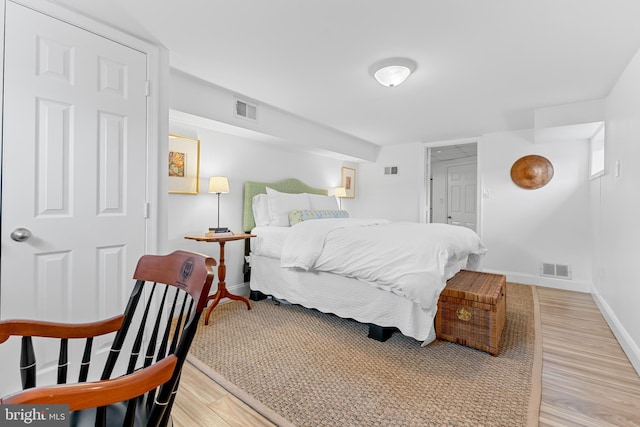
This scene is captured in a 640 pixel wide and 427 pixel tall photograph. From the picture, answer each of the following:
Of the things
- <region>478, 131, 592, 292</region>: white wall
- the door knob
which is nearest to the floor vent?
<region>478, 131, 592, 292</region>: white wall

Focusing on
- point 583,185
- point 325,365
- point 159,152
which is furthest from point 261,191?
point 583,185

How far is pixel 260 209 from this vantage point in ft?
11.9

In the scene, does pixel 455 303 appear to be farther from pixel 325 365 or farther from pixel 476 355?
→ pixel 325 365

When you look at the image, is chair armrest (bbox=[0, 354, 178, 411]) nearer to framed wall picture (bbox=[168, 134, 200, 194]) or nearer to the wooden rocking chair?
the wooden rocking chair

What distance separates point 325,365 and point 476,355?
109cm

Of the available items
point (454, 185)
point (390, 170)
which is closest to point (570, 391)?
point (390, 170)

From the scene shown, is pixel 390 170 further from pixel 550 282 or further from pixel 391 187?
pixel 550 282

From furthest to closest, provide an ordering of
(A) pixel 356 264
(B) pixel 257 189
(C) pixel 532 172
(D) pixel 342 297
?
(C) pixel 532 172 → (B) pixel 257 189 → (D) pixel 342 297 → (A) pixel 356 264

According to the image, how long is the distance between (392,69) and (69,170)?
2.29 meters

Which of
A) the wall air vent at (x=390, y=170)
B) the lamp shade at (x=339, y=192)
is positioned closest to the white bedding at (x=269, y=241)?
the lamp shade at (x=339, y=192)

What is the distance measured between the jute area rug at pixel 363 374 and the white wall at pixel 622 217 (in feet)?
1.97

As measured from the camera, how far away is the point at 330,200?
4461 mm

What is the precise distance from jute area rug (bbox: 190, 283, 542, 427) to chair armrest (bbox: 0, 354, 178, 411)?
3.45 feet

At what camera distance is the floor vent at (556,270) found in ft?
13.0
